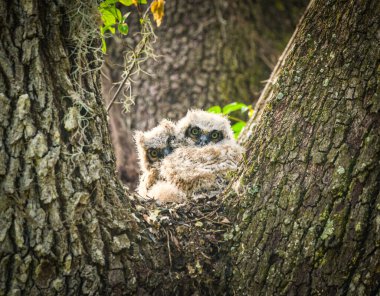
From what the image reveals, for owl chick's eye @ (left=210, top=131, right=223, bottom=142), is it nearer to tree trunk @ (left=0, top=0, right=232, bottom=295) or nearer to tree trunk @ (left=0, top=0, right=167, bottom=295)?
tree trunk @ (left=0, top=0, right=232, bottom=295)

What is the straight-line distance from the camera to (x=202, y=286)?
2.20 meters

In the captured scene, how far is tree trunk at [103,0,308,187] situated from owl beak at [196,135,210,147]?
1139 millimetres

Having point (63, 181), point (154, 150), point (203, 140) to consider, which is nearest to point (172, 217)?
point (63, 181)

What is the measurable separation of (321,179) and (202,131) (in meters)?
1.78

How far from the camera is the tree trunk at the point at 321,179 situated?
78.1 inches

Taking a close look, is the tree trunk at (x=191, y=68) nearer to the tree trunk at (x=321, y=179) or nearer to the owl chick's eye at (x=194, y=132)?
the owl chick's eye at (x=194, y=132)

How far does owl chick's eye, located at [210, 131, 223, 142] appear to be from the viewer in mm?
3785

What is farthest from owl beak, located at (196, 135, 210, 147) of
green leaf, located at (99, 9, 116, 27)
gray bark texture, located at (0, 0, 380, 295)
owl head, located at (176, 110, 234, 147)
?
green leaf, located at (99, 9, 116, 27)

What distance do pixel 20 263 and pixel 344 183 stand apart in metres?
1.48

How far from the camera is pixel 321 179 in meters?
2.10

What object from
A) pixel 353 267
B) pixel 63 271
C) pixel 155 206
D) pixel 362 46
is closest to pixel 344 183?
pixel 353 267

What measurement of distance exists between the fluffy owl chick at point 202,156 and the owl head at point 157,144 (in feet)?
0.29

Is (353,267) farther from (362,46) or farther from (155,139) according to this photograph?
(155,139)

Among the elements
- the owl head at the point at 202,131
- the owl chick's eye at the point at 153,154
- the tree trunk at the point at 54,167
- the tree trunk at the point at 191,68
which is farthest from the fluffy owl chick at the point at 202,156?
the tree trunk at the point at 54,167
